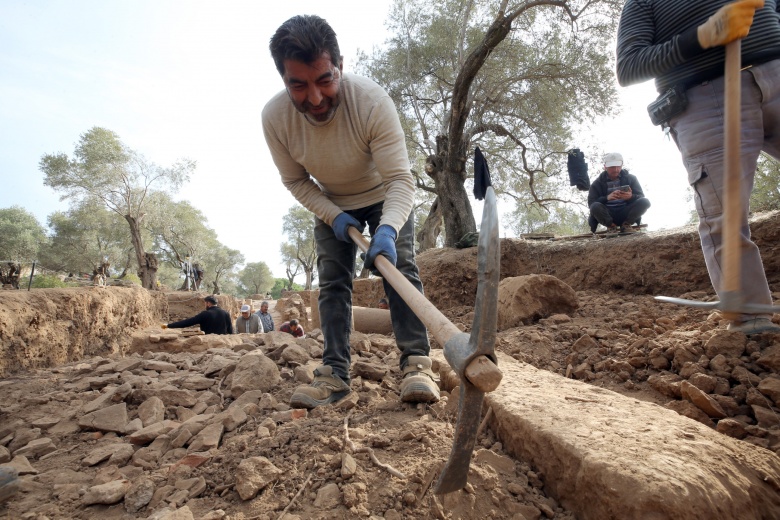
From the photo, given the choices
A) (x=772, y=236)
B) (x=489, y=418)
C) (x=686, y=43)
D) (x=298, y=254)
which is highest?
(x=298, y=254)

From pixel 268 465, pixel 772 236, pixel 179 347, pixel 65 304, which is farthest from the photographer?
pixel 65 304

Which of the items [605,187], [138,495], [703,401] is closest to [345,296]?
[138,495]

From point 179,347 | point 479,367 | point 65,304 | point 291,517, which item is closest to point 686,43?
point 479,367

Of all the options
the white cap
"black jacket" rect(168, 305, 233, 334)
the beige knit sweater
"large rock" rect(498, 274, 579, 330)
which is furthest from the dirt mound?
the white cap

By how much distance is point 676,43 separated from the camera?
6.50 ft

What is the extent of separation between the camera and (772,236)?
135 inches

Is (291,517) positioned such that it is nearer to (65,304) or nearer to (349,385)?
(349,385)

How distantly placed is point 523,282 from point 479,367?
9.05 ft

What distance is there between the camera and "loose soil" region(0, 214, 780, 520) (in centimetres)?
127

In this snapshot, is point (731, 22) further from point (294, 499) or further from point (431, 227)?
point (431, 227)

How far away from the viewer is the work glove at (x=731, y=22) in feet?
5.57

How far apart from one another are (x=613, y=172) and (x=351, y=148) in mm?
4909

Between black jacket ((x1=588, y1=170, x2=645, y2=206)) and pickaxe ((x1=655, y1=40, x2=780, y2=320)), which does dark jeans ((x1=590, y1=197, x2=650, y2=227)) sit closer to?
black jacket ((x1=588, y1=170, x2=645, y2=206))

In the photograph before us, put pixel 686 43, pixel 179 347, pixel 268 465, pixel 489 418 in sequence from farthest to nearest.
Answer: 1. pixel 179 347
2. pixel 686 43
3. pixel 489 418
4. pixel 268 465
